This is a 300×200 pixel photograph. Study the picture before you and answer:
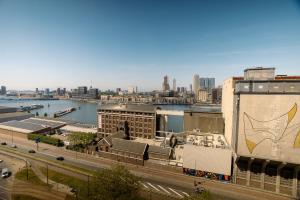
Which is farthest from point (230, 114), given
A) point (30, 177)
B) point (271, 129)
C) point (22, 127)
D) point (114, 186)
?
point (22, 127)

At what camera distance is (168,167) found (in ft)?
196

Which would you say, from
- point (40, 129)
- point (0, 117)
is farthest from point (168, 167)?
point (0, 117)

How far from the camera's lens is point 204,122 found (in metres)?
90.4

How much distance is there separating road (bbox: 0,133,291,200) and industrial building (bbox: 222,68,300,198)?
11.1 ft

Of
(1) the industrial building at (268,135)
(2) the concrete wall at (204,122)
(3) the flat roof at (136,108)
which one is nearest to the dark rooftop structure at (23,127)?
(3) the flat roof at (136,108)

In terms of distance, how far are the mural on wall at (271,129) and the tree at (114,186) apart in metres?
32.1

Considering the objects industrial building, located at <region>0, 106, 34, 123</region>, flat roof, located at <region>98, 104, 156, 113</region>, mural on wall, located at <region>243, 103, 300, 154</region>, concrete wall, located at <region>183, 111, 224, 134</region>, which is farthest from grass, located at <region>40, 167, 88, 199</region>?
industrial building, located at <region>0, 106, 34, 123</region>

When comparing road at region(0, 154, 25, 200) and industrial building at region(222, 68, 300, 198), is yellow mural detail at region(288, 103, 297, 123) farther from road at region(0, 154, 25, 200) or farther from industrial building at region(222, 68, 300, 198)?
road at region(0, 154, 25, 200)

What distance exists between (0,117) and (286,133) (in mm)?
166463

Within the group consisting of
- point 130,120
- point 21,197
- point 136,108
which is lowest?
point 21,197

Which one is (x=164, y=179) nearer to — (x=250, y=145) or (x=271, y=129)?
(x=250, y=145)

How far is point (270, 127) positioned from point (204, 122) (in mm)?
44575

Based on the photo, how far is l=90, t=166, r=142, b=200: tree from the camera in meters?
34.4

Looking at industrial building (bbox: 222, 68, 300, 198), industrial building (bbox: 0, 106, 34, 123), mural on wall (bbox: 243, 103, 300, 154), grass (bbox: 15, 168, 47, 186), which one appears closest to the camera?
mural on wall (bbox: 243, 103, 300, 154)
